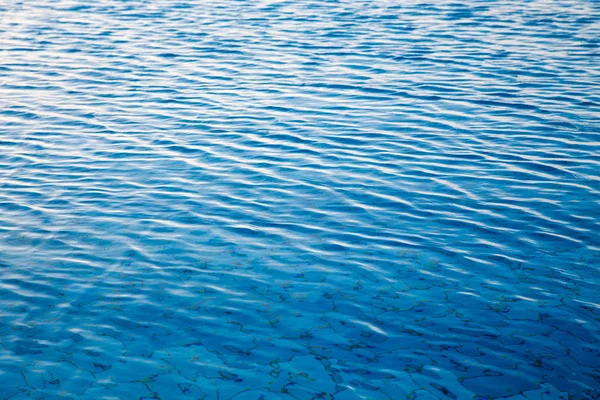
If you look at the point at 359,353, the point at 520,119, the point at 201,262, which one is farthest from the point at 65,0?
the point at 359,353

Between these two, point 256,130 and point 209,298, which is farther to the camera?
point 256,130

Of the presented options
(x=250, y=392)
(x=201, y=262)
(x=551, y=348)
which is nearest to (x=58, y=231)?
(x=201, y=262)

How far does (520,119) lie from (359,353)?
10.7 m

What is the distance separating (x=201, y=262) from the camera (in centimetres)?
1159

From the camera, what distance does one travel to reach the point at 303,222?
42.4ft

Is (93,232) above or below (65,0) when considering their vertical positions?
below

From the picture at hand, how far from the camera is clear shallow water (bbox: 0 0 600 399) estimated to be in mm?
9078

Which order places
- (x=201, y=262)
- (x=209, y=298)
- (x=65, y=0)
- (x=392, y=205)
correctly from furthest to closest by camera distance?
(x=65, y=0), (x=392, y=205), (x=201, y=262), (x=209, y=298)

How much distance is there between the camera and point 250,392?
8578 millimetres

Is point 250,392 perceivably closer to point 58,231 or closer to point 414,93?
point 58,231

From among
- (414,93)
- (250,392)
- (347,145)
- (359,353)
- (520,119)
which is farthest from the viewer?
(414,93)

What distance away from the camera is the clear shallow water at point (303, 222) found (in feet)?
29.8

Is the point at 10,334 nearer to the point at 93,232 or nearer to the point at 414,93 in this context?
the point at 93,232

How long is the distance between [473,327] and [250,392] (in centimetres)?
330
